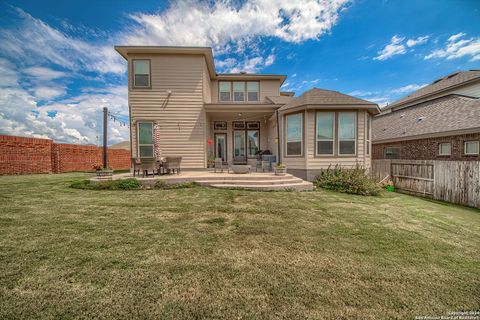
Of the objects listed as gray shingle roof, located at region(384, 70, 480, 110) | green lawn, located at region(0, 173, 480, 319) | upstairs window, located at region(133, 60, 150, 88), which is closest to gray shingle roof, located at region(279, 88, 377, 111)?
green lawn, located at region(0, 173, 480, 319)

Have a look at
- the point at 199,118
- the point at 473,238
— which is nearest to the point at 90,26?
the point at 199,118

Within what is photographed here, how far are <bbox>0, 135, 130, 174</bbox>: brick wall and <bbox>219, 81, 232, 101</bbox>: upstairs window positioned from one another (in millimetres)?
12085

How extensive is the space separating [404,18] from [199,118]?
47.0 feet

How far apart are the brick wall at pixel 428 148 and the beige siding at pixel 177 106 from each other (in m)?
13.4

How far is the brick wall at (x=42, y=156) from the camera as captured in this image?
1004 centimetres

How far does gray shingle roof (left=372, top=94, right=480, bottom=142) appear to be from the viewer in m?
9.52

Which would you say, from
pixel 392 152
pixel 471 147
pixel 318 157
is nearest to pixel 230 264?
pixel 318 157

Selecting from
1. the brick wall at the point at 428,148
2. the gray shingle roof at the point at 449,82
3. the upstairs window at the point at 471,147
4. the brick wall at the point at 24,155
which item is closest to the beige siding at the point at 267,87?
the brick wall at the point at 428,148

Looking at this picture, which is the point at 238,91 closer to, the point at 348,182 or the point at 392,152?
the point at 348,182

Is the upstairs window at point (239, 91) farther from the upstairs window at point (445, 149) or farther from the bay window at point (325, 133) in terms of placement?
the upstairs window at point (445, 149)

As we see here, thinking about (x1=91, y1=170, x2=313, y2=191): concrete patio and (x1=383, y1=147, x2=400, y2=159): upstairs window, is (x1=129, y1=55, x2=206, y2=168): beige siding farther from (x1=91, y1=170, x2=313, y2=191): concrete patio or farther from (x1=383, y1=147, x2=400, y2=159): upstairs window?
(x1=383, y1=147, x2=400, y2=159): upstairs window

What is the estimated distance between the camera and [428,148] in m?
10.5

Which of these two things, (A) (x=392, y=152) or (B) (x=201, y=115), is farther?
(A) (x=392, y=152)

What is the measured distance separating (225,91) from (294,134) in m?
6.72
